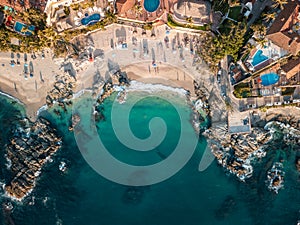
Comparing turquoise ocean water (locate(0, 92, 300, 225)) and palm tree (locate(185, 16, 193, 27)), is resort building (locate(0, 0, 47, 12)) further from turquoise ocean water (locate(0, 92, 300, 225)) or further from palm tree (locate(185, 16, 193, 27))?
palm tree (locate(185, 16, 193, 27))

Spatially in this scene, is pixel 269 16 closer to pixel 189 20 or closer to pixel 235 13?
pixel 235 13

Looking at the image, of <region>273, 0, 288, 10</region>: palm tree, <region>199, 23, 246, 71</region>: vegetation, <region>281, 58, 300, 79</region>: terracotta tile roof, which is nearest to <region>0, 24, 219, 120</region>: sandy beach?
<region>199, 23, 246, 71</region>: vegetation

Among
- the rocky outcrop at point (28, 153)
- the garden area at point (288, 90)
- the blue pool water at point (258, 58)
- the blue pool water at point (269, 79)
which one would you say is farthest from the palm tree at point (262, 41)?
the rocky outcrop at point (28, 153)

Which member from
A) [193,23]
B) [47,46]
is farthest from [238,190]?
[47,46]

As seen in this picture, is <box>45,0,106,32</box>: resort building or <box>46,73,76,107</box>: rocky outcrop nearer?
<box>45,0,106,32</box>: resort building

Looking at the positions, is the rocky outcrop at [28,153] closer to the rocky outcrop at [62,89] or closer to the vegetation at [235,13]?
the rocky outcrop at [62,89]

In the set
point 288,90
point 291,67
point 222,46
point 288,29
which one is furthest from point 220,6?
point 288,90
